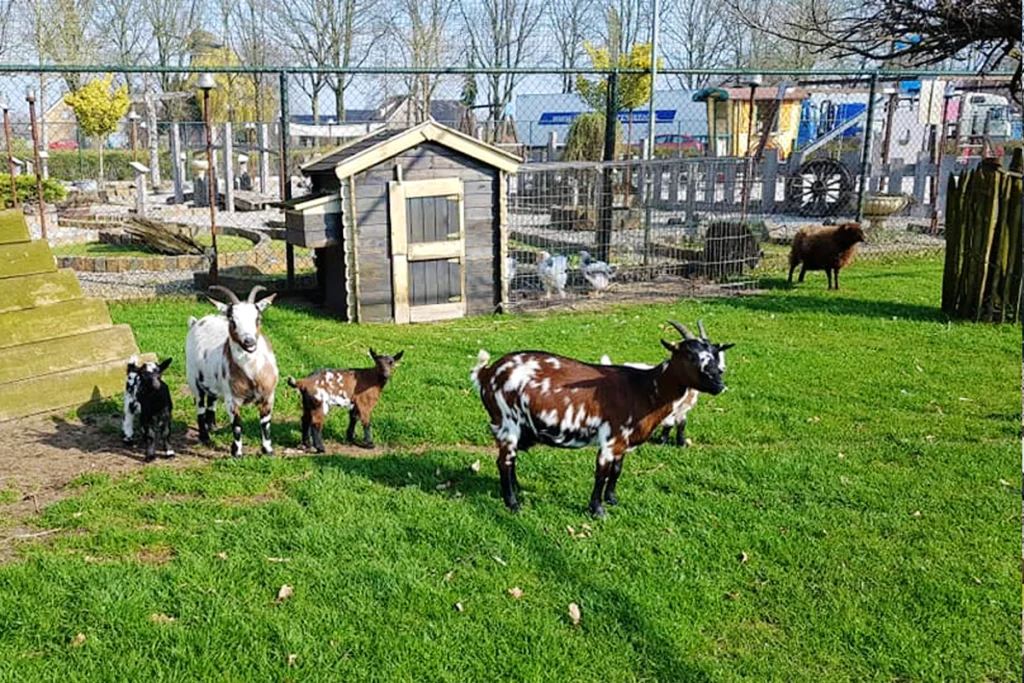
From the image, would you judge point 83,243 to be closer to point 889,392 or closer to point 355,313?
point 355,313

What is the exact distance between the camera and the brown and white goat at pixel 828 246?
39.6ft

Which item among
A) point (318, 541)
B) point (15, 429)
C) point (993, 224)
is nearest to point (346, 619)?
point (318, 541)

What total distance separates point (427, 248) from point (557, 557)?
20.6 ft

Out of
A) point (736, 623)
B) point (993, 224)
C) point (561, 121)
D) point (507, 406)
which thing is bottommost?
point (736, 623)

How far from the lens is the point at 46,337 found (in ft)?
23.6

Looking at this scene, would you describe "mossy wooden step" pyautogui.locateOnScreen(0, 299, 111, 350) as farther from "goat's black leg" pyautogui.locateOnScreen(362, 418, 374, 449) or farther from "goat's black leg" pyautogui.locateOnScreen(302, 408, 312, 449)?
"goat's black leg" pyautogui.locateOnScreen(362, 418, 374, 449)

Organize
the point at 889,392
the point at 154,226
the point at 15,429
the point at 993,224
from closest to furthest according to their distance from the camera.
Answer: the point at 15,429
the point at 889,392
the point at 993,224
the point at 154,226

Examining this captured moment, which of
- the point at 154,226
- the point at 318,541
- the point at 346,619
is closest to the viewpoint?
the point at 346,619

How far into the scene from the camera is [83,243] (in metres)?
17.6

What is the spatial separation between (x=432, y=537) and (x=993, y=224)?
8.03 m

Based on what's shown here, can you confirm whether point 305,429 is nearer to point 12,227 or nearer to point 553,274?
point 12,227

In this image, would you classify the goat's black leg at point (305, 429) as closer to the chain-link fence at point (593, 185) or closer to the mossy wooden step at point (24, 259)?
the mossy wooden step at point (24, 259)

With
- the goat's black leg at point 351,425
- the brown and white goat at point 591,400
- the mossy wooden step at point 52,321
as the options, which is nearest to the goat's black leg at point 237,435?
the goat's black leg at point 351,425

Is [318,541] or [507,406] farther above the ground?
[507,406]
